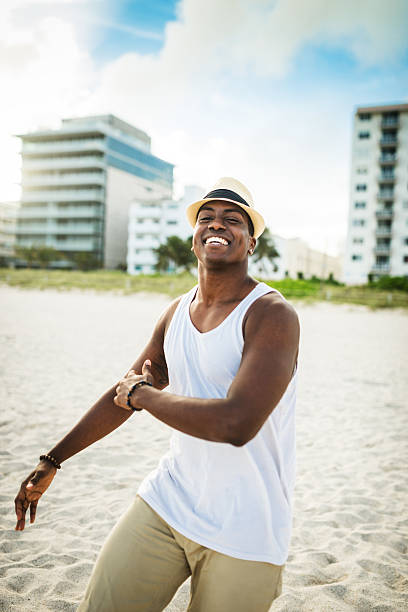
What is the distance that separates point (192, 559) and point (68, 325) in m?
14.5

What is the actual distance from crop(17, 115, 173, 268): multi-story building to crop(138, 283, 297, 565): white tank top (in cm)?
7283

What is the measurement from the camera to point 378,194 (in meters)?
60.2

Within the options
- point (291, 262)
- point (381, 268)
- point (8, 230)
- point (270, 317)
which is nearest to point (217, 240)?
point (270, 317)

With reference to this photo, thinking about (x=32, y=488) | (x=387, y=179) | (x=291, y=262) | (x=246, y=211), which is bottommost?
(x=32, y=488)

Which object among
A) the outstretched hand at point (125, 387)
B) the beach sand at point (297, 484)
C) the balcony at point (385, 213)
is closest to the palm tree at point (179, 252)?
the balcony at point (385, 213)

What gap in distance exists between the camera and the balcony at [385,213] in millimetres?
58906

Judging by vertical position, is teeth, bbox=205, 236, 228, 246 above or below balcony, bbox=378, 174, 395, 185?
below

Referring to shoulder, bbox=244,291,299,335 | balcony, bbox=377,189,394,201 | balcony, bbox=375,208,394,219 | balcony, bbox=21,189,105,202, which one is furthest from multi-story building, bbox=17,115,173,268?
shoulder, bbox=244,291,299,335

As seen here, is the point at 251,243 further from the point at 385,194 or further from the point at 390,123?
the point at 390,123

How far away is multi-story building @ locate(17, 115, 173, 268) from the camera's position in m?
75.1

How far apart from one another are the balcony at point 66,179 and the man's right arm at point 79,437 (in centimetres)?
7756

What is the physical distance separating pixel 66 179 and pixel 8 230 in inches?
576

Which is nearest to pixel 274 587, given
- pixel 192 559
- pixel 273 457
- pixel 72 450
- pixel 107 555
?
pixel 192 559

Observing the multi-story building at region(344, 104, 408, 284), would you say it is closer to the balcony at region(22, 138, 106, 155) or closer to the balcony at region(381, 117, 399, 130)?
the balcony at region(381, 117, 399, 130)
